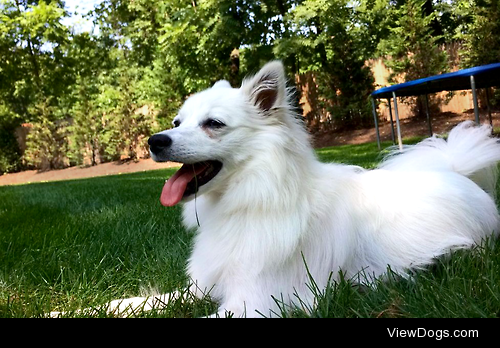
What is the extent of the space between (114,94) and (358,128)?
10.8 m

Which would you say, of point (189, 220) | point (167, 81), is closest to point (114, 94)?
point (167, 81)

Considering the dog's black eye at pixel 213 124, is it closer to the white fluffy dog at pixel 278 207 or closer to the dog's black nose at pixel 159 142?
the white fluffy dog at pixel 278 207

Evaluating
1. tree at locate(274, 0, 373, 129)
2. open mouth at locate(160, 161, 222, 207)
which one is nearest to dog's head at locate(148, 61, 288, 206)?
open mouth at locate(160, 161, 222, 207)

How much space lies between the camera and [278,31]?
16.0m

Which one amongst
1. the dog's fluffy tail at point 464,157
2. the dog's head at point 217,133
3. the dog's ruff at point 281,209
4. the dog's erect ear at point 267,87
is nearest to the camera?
the dog's ruff at point 281,209

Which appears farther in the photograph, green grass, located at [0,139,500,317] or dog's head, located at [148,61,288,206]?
dog's head, located at [148,61,288,206]

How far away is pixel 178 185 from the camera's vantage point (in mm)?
2125

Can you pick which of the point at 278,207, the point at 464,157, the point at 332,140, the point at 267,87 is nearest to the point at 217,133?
the point at 267,87

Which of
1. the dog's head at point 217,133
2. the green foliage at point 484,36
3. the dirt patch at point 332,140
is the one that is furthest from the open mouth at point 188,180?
the green foliage at point 484,36

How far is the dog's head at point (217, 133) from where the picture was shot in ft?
6.87

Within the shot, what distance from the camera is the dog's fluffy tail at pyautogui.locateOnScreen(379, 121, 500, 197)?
9.32ft

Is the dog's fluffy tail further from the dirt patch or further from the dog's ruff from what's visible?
the dirt patch

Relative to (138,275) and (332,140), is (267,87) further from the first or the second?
(332,140)

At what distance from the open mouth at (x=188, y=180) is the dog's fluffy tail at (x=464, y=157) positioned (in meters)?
1.46
